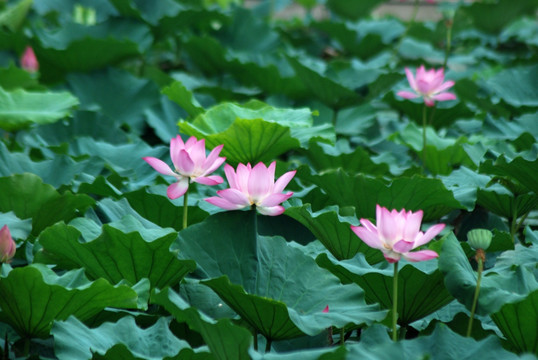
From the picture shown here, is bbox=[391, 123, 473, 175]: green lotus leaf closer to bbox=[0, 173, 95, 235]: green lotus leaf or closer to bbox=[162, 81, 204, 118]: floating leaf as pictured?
bbox=[162, 81, 204, 118]: floating leaf

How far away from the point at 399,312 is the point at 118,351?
0.44m

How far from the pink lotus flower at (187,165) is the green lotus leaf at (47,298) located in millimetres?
221

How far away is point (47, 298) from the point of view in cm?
109

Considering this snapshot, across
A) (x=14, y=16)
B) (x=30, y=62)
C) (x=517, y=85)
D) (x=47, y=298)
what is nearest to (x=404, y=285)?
(x=47, y=298)

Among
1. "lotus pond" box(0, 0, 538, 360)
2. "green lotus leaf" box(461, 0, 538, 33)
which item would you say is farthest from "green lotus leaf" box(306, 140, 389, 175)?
"green lotus leaf" box(461, 0, 538, 33)

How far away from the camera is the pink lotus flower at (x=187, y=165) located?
128cm

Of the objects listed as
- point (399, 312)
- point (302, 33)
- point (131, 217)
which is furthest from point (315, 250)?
point (302, 33)

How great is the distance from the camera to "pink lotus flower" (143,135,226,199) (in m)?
1.28

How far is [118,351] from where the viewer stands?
38.6 inches

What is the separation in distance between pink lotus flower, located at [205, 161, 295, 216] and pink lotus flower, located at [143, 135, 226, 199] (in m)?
0.09

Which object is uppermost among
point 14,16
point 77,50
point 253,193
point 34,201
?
point 253,193

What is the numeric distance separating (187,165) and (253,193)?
158mm

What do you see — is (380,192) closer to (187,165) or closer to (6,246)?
(187,165)

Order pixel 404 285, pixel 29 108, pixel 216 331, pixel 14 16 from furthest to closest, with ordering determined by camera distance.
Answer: pixel 14 16
pixel 29 108
pixel 404 285
pixel 216 331
